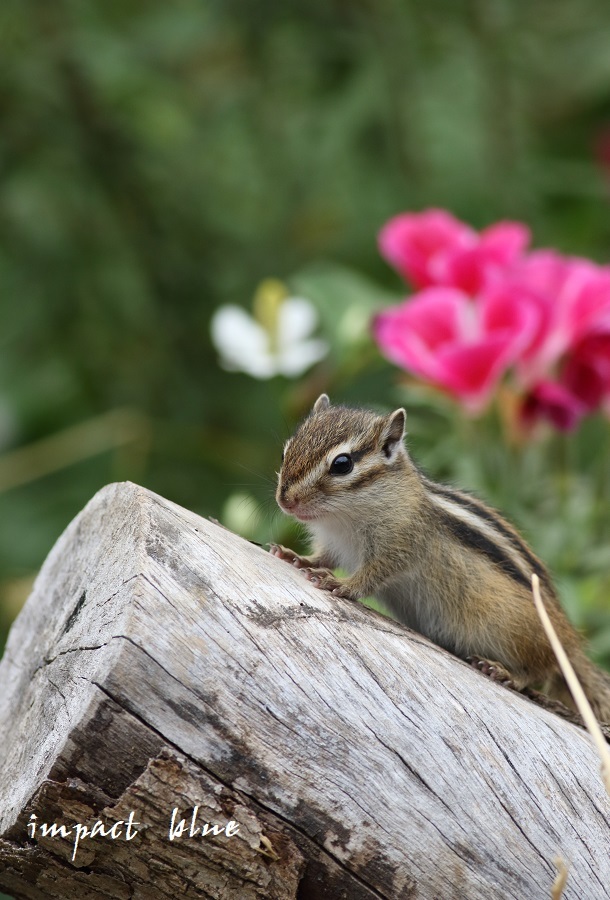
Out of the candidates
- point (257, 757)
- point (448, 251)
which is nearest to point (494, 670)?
point (257, 757)

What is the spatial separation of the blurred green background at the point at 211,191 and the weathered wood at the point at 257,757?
1.63 meters

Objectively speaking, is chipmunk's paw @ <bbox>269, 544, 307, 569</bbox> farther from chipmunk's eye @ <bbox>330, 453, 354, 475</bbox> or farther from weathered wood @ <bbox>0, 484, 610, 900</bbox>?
weathered wood @ <bbox>0, 484, 610, 900</bbox>

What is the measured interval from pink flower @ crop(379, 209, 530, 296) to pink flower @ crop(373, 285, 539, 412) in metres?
0.14

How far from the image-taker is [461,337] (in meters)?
2.77

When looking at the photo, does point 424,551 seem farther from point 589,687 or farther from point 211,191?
point 211,191

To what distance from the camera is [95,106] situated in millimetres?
3812

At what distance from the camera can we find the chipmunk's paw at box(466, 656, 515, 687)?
2188 mm

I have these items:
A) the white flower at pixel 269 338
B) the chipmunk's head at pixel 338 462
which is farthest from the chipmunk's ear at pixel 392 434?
the white flower at pixel 269 338

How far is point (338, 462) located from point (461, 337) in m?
0.60

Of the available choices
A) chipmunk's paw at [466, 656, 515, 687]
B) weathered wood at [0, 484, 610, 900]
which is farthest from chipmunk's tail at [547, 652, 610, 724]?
weathered wood at [0, 484, 610, 900]

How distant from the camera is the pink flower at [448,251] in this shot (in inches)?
114

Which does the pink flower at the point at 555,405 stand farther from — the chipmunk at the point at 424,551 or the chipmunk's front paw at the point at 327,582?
the chipmunk's front paw at the point at 327,582

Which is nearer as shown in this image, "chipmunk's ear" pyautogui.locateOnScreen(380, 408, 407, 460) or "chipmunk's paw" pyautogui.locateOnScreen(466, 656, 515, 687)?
"chipmunk's paw" pyautogui.locateOnScreen(466, 656, 515, 687)

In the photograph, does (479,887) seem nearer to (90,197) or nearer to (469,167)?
(90,197)
